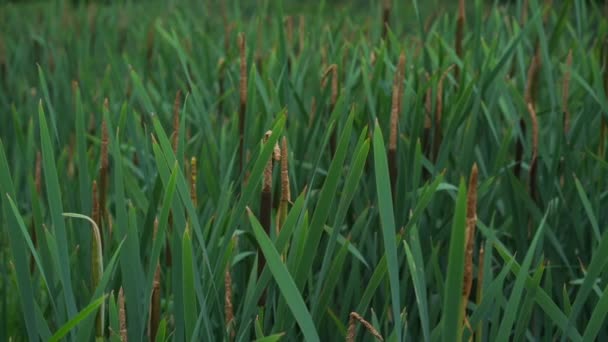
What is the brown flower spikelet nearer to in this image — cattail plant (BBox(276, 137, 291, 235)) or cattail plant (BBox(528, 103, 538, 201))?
cattail plant (BBox(276, 137, 291, 235))

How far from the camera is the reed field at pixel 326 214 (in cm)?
77

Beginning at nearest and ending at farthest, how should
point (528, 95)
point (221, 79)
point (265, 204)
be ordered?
point (265, 204) → point (528, 95) → point (221, 79)

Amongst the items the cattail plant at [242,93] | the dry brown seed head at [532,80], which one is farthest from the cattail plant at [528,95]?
the cattail plant at [242,93]

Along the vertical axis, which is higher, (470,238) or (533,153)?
(470,238)

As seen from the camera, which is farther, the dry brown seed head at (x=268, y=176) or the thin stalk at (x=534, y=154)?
the thin stalk at (x=534, y=154)

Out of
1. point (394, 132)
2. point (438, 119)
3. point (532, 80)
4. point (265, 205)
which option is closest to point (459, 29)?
point (532, 80)

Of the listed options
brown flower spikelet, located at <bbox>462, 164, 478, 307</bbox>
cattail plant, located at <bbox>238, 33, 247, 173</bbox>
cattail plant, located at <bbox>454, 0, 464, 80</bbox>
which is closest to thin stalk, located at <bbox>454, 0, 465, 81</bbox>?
cattail plant, located at <bbox>454, 0, 464, 80</bbox>

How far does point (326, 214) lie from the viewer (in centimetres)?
78

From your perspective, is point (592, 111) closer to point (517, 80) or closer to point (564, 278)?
point (564, 278)

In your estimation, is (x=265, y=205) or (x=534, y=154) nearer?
(x=265, y=205)

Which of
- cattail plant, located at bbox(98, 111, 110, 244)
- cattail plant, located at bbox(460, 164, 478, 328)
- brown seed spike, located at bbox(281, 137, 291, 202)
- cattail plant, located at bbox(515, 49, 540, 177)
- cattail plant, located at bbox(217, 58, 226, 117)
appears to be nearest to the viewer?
cattail plant, located at bbox(460, 164, 478, 328)

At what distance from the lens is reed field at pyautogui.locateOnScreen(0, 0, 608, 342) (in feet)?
2.54

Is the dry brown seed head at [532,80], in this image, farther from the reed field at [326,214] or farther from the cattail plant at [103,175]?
the cattail plant at [103,175]

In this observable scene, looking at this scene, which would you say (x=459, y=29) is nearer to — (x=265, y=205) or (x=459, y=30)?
(x=459, y=30)
